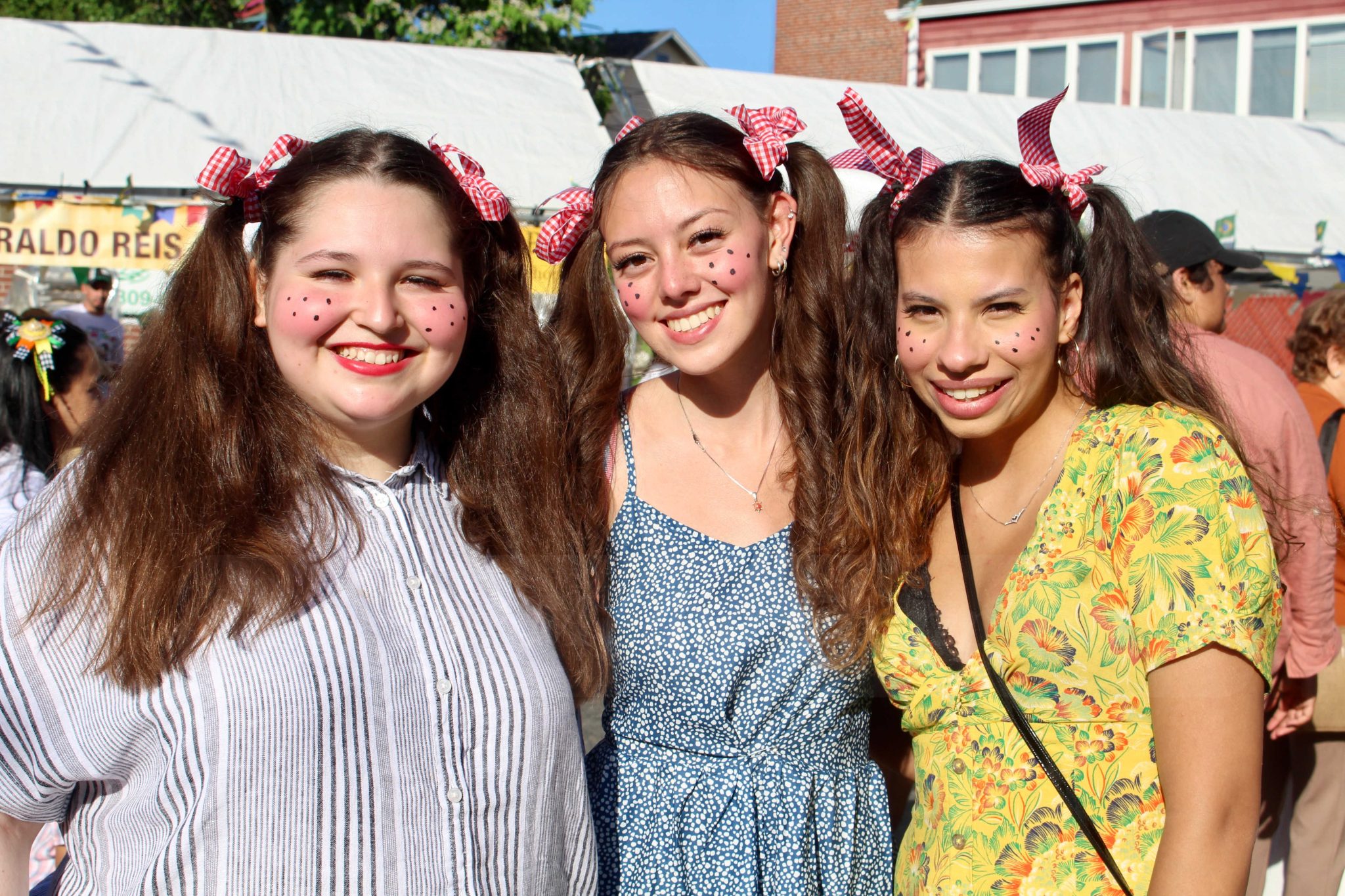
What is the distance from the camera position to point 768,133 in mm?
2287

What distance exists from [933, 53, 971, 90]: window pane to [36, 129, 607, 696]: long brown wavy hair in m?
16.8

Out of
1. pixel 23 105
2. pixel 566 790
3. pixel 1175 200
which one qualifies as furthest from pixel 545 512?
pixel 1175 200

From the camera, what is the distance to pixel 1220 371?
3.54m

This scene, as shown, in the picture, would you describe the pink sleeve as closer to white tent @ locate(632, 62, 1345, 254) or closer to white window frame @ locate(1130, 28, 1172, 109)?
white tent @ locate(632, 62, 1345, 254)

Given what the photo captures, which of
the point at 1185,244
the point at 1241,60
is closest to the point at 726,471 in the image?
the point at 1185,244

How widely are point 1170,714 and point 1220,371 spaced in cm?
233

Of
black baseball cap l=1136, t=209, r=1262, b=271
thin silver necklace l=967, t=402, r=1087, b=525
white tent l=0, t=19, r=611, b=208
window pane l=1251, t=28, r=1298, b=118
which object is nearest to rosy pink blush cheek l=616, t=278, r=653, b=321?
thin silver necklace l=967, t=402, r=1087, b=525

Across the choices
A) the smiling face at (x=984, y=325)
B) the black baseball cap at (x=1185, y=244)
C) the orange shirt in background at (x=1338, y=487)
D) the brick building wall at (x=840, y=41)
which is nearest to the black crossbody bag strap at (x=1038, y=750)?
the smiling face at (x=984, y=325)

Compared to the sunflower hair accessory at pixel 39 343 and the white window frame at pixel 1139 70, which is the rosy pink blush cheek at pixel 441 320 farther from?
the white window frame at pixel 1139 70

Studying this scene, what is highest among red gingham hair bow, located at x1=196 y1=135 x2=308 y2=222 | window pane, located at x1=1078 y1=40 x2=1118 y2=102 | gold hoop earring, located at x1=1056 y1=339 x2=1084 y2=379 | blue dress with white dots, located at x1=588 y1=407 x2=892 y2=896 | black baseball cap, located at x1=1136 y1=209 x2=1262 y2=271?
window pane, located at x1=1078 y1=40 x2=1118 y2=102

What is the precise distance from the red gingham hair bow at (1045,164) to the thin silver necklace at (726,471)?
774 millimetres

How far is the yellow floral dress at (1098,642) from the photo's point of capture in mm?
1555

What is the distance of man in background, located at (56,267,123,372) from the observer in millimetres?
7491

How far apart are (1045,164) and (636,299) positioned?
816mm
